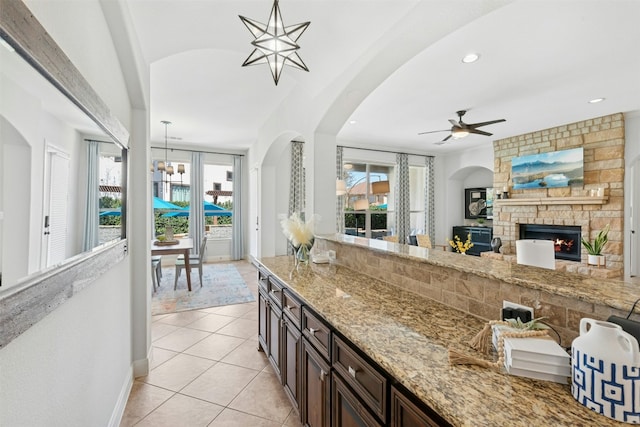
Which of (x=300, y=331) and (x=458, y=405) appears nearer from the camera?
(x=458, y=405)

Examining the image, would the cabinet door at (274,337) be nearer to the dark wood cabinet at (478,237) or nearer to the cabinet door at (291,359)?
the cabinet door at (291,359)

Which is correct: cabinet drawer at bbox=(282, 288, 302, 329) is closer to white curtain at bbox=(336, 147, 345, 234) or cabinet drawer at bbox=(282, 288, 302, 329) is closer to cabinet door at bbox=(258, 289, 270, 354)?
cabinet door at bbox=(258, 289, 270, 354)

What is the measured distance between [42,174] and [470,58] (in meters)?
3.76

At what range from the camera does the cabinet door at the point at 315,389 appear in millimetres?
1466

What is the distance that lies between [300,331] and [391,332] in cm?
73

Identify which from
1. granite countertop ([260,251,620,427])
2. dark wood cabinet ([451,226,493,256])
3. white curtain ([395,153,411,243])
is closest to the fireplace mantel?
dark wood cabinet ([451,226,493,256])

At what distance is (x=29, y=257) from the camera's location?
2.67 feet

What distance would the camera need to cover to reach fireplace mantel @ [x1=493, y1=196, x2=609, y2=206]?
5254 mm

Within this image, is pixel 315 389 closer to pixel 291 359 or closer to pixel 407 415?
pixel 291 359

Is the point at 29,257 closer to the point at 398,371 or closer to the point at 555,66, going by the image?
the point at 398,371

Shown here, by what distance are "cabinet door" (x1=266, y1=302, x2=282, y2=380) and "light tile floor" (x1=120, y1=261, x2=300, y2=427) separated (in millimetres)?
208

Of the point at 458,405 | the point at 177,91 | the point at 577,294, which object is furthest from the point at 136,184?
the point at 577,294

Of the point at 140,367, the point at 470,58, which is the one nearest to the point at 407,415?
the point at 140,367

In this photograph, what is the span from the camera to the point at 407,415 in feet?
3.05
